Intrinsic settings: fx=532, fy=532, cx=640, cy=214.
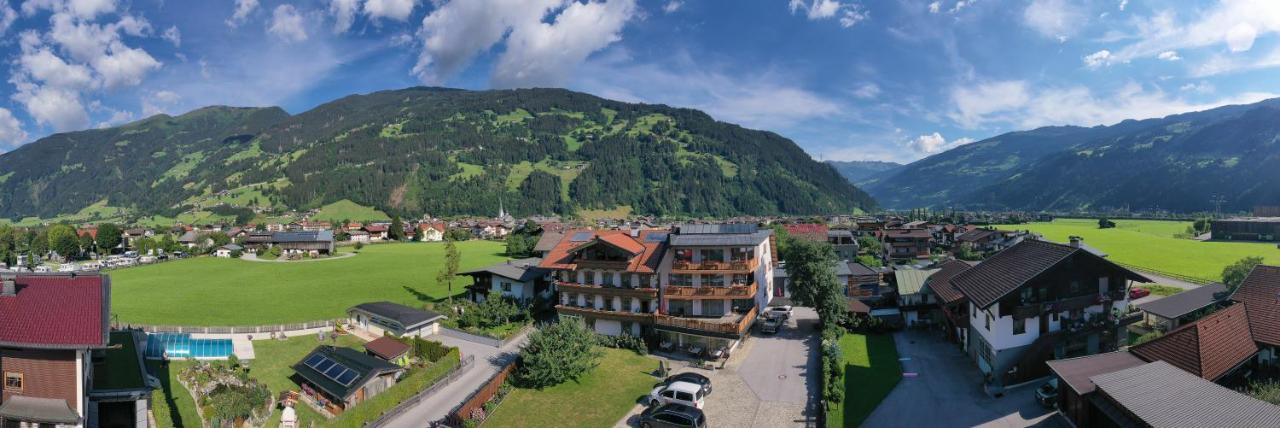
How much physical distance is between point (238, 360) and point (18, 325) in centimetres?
1696

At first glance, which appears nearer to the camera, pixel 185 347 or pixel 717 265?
pixel 185 347

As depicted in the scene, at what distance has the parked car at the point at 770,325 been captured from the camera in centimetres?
4266

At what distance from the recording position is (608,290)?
41.4m

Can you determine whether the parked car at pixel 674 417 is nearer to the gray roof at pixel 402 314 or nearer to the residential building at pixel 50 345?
the residential building at pixel 50 345

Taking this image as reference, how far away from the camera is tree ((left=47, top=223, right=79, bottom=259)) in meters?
109

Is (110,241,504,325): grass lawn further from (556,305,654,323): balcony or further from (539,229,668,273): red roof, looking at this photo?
(556,305,654,323): balcony

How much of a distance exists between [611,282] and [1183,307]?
40114mm

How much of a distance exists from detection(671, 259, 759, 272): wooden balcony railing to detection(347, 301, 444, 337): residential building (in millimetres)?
20797

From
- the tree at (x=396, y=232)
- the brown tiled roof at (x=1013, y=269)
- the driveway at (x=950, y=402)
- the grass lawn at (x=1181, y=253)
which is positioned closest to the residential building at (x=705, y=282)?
the driveway at (x=950, y=402)

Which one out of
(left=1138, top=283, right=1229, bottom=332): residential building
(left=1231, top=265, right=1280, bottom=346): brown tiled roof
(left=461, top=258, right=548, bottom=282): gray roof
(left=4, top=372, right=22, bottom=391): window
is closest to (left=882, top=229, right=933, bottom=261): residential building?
(left=1138, top=283, right=1229, bottom=332): residential building

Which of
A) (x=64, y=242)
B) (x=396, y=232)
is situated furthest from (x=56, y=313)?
(x=396, y=232)

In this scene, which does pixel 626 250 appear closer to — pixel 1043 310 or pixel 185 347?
pixel 1043 310

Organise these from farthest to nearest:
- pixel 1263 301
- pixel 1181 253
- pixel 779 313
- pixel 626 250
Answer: pixel 1181 253 < pixel 779 313 < pixel 626 250 < pixel 1263 301

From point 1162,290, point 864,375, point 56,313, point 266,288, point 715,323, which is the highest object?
point 56,313
